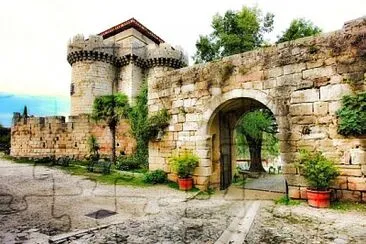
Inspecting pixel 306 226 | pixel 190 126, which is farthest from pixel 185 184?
pixel 306 226

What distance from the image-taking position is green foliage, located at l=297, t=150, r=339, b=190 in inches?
226

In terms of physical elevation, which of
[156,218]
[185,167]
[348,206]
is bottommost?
[156,218]

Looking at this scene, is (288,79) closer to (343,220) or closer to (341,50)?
(341,50)

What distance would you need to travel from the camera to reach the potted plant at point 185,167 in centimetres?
797

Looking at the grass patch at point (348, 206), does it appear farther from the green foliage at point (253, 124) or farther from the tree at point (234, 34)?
the tree at point (234, 34)

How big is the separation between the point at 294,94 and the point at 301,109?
0.40 m

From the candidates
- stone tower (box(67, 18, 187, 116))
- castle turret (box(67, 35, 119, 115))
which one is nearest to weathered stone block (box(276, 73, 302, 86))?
stone tower (box(67, 18, 187, 116))

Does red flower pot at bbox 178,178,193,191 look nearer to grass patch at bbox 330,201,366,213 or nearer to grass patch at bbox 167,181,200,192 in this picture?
grass patch at bbox 167,181,200,192

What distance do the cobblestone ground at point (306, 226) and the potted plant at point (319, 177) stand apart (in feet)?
0.79

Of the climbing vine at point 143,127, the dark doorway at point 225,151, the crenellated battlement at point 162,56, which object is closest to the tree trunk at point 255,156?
the dark doorway at point 225,151

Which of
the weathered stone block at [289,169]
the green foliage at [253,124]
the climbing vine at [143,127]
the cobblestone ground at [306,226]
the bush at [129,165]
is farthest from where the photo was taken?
the green foliage at [253,124]

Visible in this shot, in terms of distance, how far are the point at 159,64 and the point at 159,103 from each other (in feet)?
51.5

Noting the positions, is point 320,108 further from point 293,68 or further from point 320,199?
point 320,199

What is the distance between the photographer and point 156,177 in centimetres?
883
